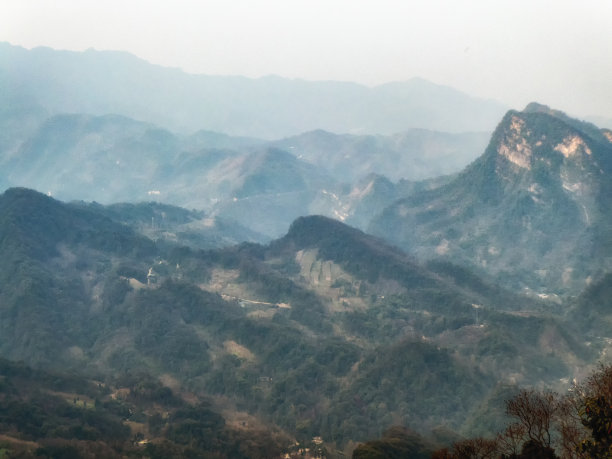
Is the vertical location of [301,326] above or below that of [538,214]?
below

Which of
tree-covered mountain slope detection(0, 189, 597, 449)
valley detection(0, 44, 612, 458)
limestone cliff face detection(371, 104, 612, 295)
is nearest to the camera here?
valley detection(0, 44, 612, 458)

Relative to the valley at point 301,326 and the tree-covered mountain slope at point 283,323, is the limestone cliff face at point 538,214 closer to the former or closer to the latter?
the valley at point 301,326

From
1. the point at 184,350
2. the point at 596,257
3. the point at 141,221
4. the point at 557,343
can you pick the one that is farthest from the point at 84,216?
the point at 596,257

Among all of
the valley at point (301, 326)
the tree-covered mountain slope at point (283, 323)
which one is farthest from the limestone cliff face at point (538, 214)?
the tree-covered mountain slope at point (283, 323)

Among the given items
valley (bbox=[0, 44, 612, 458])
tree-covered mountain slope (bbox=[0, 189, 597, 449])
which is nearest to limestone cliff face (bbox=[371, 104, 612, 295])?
valley (bbox=[0, 44, 612, 458])

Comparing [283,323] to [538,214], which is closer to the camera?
[283,323]

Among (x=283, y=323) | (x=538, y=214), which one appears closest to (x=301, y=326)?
(x=283, y=323)

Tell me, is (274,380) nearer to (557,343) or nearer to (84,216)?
(557,343)

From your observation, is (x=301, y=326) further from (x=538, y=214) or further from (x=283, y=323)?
(x=538, y=214)

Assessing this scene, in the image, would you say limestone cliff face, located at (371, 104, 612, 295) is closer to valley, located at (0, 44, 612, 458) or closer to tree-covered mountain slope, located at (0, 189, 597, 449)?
valley, located at (0, 44, 612, 458)
